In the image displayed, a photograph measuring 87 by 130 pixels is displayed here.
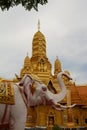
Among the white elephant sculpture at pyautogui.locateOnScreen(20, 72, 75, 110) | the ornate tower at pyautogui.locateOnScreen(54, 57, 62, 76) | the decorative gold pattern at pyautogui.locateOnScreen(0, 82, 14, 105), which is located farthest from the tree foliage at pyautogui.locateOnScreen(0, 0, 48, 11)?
the ornate tower at pyautogui.locateOnScreen(54, 57, 62, 76)

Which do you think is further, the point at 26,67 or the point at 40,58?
the point at 40,58

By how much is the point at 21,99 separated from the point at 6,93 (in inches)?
18.2

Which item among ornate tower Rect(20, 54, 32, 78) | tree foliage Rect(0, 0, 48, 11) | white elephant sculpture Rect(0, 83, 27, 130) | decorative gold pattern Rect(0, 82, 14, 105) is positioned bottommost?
white elephant sculpture Rect(0, 83, 27, 130)

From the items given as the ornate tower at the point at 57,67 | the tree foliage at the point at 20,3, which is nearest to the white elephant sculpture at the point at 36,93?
the tree foliage at the point at 20,3

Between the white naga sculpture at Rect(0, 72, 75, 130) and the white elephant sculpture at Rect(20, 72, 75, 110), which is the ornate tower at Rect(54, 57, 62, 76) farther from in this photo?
the white elephant sculpture at Rect(20, 72, 75, 110)

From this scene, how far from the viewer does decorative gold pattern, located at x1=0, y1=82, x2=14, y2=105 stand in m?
8.29

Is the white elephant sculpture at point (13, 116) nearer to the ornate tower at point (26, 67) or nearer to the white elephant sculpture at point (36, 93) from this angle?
the white elephant sculpture at point (36, 93)

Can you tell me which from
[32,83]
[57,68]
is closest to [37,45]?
[57,68]

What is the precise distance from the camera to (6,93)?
8.41m

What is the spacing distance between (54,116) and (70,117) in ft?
7.60

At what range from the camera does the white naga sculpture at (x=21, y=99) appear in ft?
27.2

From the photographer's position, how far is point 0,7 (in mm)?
6449

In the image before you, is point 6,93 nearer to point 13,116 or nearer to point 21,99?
point 21,99

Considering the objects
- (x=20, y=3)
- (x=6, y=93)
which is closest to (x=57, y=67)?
(x=6, y=93)
